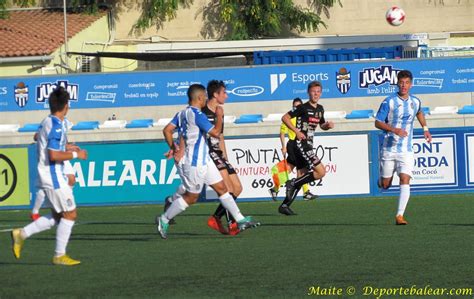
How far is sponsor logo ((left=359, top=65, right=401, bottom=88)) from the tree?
11369mm

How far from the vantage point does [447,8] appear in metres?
45.0

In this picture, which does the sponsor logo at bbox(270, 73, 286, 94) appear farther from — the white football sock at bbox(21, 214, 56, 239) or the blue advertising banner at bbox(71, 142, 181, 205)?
the white football sock at bbox(21, 214, 56, 239)

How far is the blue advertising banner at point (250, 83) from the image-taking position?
33.1 metres

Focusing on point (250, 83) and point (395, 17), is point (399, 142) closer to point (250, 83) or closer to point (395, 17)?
point (250, 83)

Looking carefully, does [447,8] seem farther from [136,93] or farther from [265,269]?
[265,269]

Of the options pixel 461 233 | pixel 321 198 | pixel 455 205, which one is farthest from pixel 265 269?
pixel 321 198

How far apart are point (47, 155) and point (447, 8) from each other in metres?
35.4

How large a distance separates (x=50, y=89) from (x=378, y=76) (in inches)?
381

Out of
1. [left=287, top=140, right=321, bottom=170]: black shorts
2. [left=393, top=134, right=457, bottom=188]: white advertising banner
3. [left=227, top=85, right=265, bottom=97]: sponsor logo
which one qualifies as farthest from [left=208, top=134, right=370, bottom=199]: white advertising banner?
[left=227, top=85, right=265, bottom=97]: sponsor logo

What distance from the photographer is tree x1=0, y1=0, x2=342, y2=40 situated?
44.8 meters

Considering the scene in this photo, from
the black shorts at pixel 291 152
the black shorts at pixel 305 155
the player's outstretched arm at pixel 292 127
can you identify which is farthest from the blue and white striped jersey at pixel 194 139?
the black shorts at pixel 291 152

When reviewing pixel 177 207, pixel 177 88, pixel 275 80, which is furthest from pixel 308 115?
pixel 177 88

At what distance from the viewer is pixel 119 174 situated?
21391 mm

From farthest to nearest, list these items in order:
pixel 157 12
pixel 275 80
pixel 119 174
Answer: pixel 157 12 < pixel 275 80 < pixel 119 174
